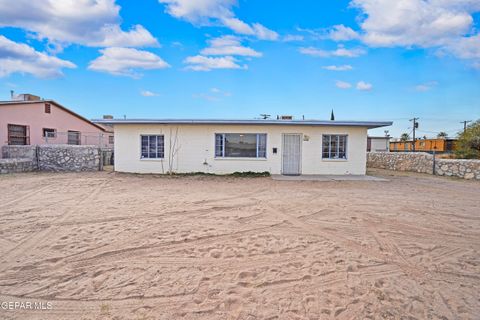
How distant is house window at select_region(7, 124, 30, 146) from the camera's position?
16281mm

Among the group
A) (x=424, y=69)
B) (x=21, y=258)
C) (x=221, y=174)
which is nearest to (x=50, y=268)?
(x=21, y=258)

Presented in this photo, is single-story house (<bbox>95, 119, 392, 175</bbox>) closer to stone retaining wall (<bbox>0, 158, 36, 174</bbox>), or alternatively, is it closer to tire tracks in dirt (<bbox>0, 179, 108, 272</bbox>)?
stone retaining wall (<bbox>0, 158, 36, 174</bbox>)

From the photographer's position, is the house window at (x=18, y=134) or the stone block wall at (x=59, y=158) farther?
the house window at (x=18, y=134)

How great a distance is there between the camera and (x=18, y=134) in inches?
661

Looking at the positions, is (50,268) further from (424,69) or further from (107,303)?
(424,69)

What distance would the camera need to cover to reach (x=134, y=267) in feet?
11.3

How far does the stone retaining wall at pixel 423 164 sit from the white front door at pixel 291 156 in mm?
8145

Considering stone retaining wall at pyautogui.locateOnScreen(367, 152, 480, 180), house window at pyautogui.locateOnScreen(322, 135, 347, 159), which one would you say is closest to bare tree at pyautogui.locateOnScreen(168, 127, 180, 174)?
house window at pyautogui.locateOnScreen(322, 135, 347, 159)

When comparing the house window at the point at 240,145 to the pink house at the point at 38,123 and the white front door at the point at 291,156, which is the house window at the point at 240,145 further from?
the pink house at the point at 38,123

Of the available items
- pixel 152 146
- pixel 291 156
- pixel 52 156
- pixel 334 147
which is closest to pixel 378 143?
pixel 334 147

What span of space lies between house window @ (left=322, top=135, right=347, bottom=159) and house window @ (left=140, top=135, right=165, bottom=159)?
8311mm

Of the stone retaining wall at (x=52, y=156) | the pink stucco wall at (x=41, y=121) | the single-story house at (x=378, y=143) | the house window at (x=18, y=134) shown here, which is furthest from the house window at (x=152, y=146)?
the single-story house at (x=378, y=143)

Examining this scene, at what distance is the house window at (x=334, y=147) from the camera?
13.6 meters

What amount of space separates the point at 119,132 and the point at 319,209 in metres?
10.9
